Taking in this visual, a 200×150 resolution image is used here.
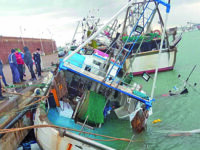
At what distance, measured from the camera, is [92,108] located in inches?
363

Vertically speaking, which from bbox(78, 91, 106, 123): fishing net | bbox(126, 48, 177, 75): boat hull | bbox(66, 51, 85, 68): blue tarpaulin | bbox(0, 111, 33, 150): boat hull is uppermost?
bbox(66, 51, 85, 68): blue tarpaulin

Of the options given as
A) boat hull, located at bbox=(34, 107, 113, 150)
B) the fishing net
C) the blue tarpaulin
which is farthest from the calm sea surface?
the blue tarpaulin

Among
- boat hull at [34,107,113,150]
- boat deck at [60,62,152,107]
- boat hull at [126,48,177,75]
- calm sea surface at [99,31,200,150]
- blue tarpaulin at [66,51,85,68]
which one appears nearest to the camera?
boat hull at [34,107,113,150]

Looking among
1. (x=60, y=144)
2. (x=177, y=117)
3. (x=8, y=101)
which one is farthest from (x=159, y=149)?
(x=8, y=101)

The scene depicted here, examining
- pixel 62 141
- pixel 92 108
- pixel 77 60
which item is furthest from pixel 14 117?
pixel 77 60

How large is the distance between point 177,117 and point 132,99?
319 cm

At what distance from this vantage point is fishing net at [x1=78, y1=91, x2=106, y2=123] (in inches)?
361

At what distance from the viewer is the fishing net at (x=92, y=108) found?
30.1 ft

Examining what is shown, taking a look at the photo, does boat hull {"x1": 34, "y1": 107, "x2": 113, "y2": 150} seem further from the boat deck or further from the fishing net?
the boat deck

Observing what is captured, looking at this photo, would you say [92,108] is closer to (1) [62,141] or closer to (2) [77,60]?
(2) [77,60]

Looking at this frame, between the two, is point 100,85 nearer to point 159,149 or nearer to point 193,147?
point 159,149

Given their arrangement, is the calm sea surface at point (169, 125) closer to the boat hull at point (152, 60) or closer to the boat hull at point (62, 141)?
the boat hull at point (62, 141)

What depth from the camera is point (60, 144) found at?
5.78 meters

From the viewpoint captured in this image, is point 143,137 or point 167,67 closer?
point 143,137
